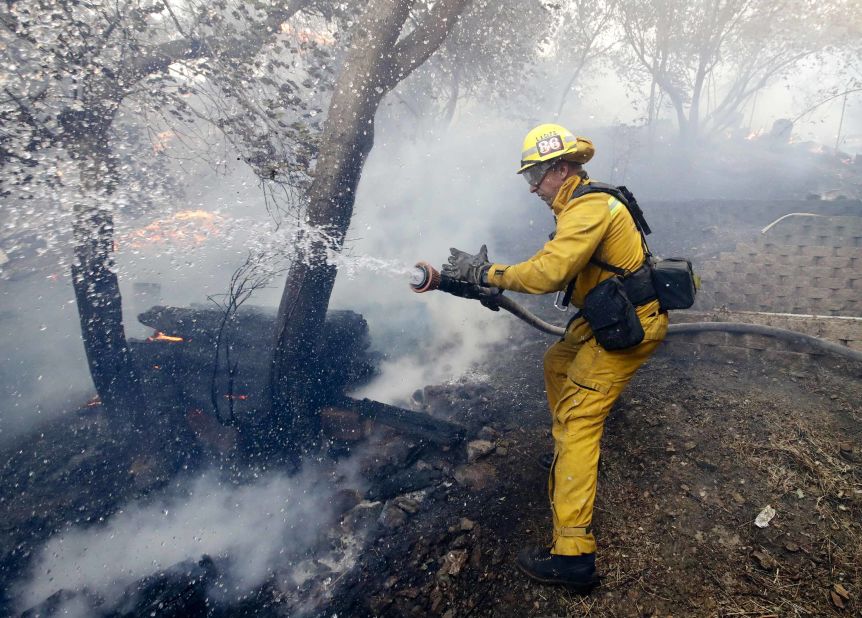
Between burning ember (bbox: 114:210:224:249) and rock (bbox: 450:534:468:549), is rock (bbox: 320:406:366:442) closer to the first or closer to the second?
rock (bbox: 450:534:468:549)

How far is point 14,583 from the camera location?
350cm

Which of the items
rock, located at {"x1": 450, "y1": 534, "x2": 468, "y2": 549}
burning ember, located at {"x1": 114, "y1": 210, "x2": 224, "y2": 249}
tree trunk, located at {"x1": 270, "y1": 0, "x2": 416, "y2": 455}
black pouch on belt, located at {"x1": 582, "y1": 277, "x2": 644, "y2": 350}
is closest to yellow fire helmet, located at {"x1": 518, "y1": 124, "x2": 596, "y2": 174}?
black pouch on belt, located at {"x1": 582, "y1": 277, "x2": 644, "y2": 350}

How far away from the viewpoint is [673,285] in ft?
8.77

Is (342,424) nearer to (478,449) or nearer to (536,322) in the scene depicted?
(478,449)

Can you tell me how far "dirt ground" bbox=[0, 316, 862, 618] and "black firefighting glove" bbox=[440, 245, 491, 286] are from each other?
163 cm

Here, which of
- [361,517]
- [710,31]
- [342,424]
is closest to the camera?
[361,517]

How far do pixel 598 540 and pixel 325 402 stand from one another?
312 cm

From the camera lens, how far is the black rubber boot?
2.34m

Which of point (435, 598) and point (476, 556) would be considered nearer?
point (435, 598)

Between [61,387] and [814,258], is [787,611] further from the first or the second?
[61,387]

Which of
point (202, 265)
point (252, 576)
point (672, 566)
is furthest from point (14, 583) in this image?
point (202, 265)

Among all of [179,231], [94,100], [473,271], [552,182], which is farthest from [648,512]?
[179,231]

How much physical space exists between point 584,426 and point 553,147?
5.70 ft

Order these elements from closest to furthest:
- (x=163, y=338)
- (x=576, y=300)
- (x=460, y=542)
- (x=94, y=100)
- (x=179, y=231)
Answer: (x=460, y=542) < (x=576, y=300) < (x=94, y=100) < (x=163, y=338) < (x=179, y=231)
